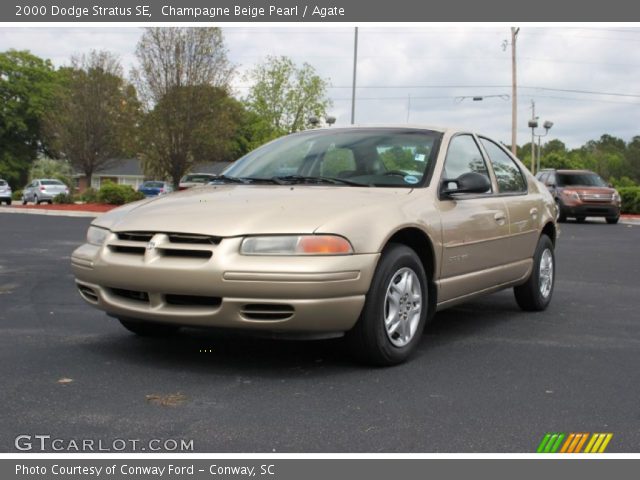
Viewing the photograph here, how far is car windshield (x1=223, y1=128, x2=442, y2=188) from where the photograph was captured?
5.61 meters

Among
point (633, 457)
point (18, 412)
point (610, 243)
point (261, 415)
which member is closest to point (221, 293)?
point (261, 415)

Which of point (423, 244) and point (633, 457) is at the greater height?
point (423, 244)

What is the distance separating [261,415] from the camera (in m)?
3.89

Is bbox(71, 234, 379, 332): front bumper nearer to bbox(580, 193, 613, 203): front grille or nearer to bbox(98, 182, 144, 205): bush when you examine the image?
bbox(580, 193, 613, 203): front grille

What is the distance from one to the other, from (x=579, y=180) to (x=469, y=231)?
70.7ft

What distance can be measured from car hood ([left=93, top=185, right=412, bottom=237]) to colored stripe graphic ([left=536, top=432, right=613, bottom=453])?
5.58 feet

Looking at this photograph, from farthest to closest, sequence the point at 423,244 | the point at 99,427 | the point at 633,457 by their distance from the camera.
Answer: the point at 423,244
the point at 99,427
the point at 633,457

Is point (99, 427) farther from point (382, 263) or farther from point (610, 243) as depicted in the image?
point (610, 243)

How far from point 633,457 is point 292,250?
203 centimetres

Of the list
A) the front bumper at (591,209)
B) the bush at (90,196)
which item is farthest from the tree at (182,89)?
the front bumper at (591,209)

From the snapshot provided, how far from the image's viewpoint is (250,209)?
4801 millimetres

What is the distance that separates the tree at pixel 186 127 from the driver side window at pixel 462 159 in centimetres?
2759

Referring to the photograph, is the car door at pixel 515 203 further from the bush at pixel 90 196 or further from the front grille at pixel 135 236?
the bush at pixel 90 196

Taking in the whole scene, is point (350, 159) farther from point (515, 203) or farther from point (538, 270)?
point (538, 270)
